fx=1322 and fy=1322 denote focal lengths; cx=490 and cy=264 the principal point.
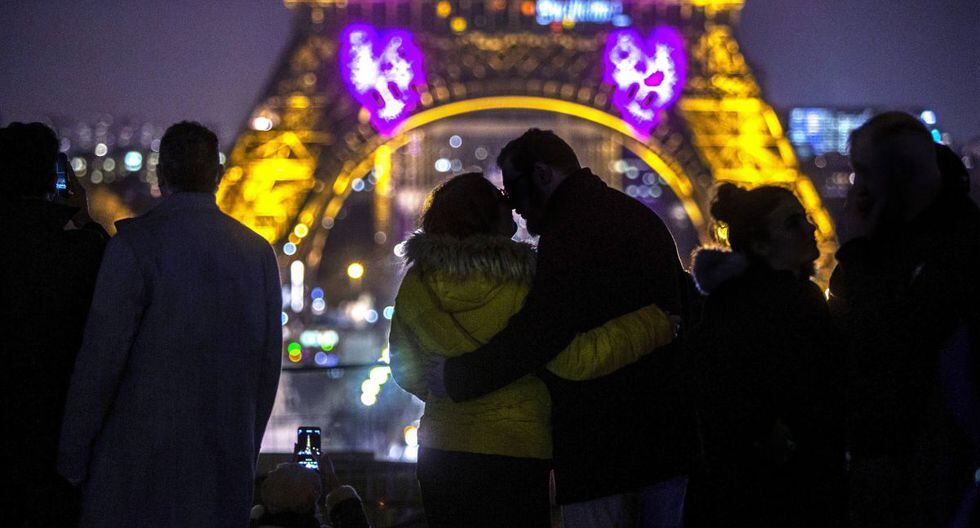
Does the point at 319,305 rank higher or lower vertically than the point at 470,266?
lower

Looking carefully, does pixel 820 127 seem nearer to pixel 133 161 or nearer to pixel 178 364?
pixel 133 161

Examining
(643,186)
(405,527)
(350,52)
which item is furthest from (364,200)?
(405,527)

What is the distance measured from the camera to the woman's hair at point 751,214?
3.71 meters

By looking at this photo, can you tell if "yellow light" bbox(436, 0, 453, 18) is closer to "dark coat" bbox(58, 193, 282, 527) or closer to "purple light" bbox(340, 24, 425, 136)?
"purple light" bbox(340, 24, 425, 136)

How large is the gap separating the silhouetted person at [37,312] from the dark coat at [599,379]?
1122 mm

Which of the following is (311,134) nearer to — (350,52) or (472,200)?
(350,52)

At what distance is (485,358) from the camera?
345cm

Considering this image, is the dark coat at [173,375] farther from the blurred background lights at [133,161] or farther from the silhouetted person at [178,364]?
the blurred background lights at [133,161]

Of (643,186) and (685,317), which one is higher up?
(643,186)

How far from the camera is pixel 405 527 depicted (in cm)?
628

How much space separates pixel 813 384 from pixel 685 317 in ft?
3.79

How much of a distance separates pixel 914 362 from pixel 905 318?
0.09 m

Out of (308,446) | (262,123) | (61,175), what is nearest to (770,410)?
(308,446)

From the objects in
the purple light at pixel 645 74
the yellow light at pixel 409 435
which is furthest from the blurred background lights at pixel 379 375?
the purple light at pixel 645 74
